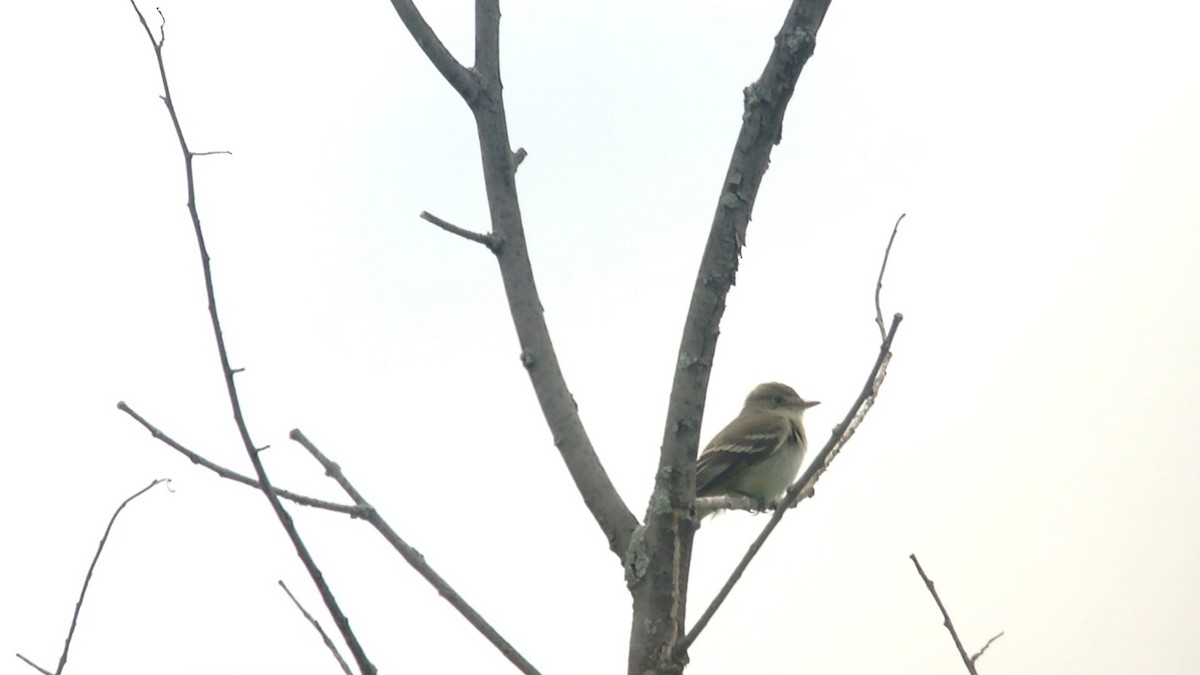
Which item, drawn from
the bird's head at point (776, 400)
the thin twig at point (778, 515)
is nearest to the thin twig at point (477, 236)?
the thin twig at point (778, 515)

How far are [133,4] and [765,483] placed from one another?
7806mm

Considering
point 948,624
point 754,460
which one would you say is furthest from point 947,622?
point 754,460

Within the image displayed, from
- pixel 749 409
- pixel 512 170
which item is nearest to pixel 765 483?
pixel 749 409

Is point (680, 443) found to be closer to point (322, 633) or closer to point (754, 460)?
point (322, 633)

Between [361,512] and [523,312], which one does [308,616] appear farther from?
[523,312]

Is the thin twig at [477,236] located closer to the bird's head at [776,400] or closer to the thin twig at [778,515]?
the thin twig at [778,515]

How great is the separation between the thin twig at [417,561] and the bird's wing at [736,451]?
23.5ft

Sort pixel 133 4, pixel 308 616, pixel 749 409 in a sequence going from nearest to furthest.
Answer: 1. pixel 308 616
2. pixel 133 4
3. pixel 749 409

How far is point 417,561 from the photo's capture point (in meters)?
3.11

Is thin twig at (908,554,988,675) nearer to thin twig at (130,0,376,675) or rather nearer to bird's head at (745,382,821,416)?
thin twig at (130,0,376,675)

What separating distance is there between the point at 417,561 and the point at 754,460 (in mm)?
7785

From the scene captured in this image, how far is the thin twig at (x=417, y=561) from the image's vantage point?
2.99 meters

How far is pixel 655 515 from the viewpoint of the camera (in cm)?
317

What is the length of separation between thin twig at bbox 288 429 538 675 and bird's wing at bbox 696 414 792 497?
7.15 metres
